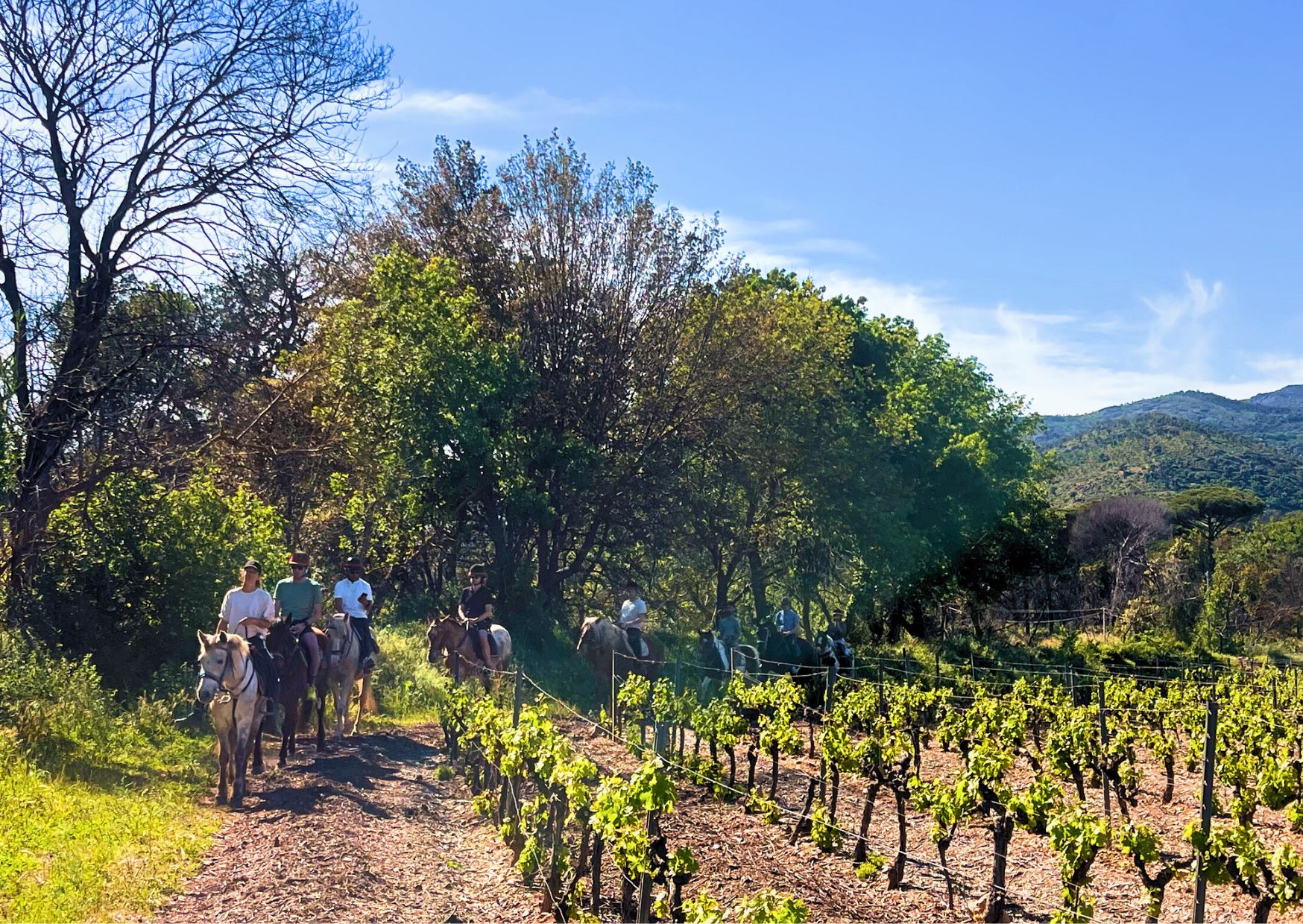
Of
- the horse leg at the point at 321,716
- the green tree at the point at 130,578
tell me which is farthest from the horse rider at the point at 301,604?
the green tree at the point at 130,578

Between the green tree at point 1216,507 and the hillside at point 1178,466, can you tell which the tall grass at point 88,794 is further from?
the hillside at point 1178,466

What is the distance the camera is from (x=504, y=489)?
23438mm

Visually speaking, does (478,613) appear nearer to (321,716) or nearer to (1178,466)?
(321,716)

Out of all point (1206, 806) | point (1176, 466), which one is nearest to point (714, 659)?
point (1206, 806)

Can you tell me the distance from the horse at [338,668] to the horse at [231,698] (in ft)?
8.32

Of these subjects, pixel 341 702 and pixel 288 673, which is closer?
pixel 288 673

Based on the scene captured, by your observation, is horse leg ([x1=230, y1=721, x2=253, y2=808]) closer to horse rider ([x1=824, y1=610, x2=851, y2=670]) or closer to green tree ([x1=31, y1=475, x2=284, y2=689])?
green tree ([x1=31, y1=475, x2=284, y2=689])

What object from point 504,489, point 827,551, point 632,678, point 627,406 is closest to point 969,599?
point 827,551

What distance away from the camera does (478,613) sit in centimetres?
1600

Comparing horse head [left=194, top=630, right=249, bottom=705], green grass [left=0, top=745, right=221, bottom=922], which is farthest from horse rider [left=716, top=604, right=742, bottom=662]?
green grass [left=0, top=745, right=221, bottom=922]

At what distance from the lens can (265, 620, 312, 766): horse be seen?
39.5 ft

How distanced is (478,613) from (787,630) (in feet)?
25.0

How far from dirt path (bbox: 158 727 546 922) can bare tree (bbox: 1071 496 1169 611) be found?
5002cm

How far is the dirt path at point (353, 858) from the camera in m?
7.42
